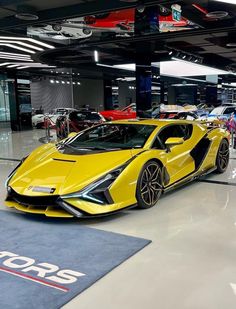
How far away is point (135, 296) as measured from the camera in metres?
2.30

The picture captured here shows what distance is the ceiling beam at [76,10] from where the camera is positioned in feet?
16.7

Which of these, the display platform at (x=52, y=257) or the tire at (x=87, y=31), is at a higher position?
the tire at (x=87, y=31)

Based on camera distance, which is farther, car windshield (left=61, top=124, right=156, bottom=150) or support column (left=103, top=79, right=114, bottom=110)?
support column (left=103, top=79, right=114, bottom=110)

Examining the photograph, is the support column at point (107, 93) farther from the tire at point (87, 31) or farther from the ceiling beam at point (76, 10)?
the ceiling beam at point (76, 10)

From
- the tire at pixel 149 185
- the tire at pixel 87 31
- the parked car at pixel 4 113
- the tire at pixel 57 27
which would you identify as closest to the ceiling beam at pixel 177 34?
the tire at pixel 87 31

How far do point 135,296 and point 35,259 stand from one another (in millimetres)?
985

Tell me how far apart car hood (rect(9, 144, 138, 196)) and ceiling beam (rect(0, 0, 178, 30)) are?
7.79 feet

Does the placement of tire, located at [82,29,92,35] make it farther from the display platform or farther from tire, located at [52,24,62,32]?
the display platform

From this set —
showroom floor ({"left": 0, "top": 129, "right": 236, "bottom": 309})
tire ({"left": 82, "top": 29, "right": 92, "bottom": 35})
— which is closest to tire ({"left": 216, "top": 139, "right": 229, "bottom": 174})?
showroom floor ({"left": 0, "top": 129, "right": 236, "bottom": 309})

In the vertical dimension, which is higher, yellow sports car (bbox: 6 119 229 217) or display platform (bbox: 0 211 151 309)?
yellow sports car (bbox: 6 119 229 217)

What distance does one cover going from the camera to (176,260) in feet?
9.29

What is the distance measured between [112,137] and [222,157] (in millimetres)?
2294

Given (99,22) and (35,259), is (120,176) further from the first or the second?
(99,22)

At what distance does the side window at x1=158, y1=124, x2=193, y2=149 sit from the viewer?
187 inches
